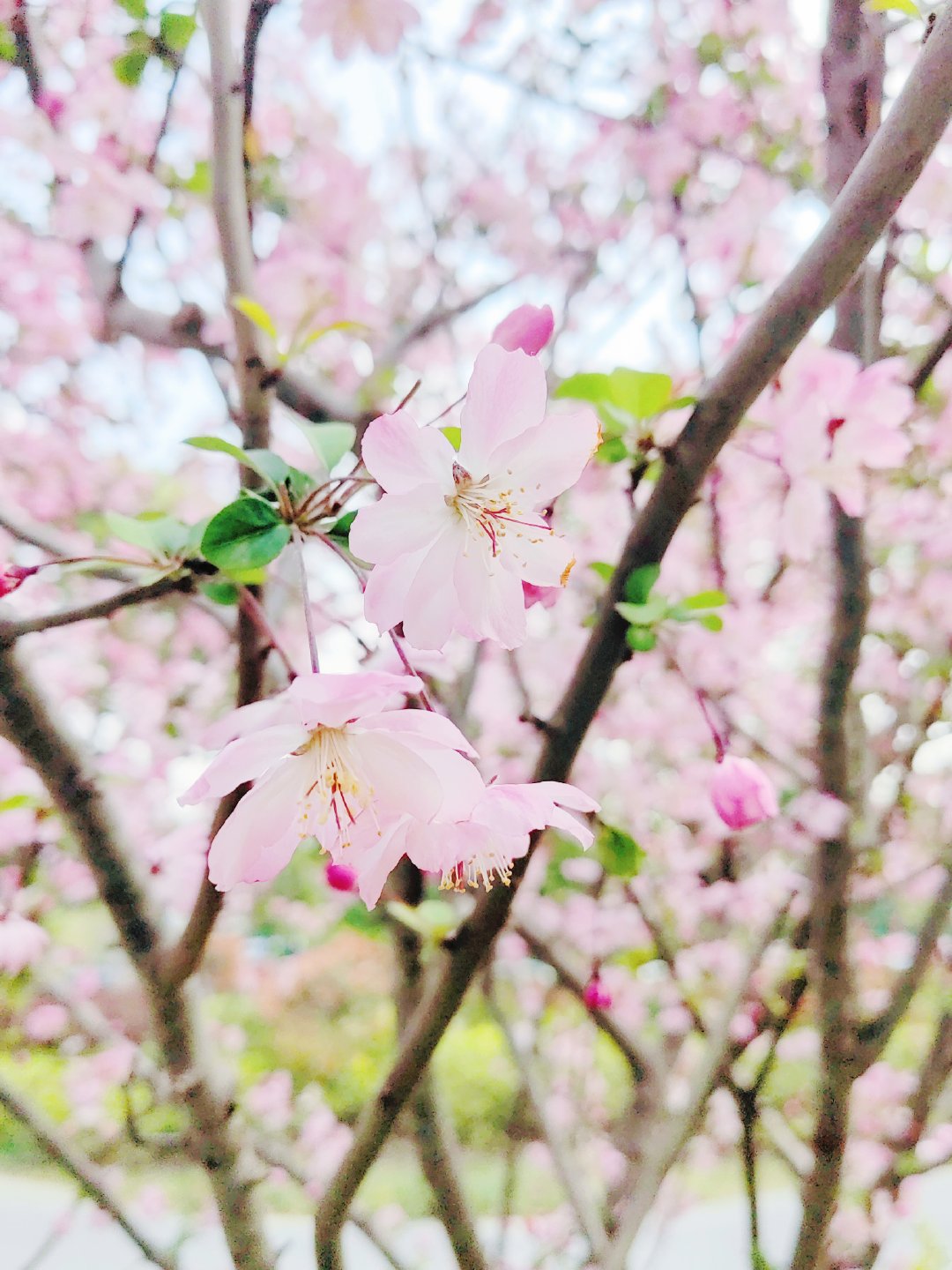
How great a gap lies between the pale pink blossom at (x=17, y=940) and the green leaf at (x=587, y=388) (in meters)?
1.17

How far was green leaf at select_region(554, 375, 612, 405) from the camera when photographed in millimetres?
694

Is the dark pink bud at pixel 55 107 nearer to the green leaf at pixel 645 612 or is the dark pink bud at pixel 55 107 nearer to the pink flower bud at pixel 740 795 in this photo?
the green leaf at pixel 645 612

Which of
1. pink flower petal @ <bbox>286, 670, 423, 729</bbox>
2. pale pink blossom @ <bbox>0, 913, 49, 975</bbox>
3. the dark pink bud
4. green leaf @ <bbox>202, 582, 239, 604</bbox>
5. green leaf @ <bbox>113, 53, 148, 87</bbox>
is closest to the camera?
pink flower petal @ <bbox>286, 670, 423, 729</bbox>

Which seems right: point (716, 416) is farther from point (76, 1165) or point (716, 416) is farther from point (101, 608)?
point (76, 1165)

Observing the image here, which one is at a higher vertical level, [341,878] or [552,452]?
[552,452]

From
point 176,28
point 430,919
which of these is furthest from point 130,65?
point 430,919

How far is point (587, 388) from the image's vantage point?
0.71 meters

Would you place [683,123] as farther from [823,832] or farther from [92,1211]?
[92,1211]

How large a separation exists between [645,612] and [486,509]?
160 mm

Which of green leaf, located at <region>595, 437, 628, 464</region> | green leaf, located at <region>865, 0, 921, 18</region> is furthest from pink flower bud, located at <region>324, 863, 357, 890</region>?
green leaf, located at <region>865, 0, 921, 18</region>

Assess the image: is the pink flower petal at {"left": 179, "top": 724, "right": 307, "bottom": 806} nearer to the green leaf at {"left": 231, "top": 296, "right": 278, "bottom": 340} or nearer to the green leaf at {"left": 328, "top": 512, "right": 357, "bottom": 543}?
the green leaf at {"left": 328, "top": 512, "right": 357, "bottom": 543}

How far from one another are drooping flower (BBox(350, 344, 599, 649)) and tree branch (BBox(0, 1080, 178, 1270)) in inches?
50.8

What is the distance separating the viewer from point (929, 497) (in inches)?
94.8

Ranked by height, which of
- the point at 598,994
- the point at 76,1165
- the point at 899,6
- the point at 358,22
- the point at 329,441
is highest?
the point at 358,22
